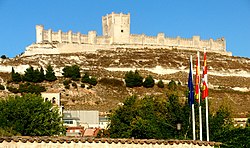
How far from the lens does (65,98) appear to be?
78.1 meters

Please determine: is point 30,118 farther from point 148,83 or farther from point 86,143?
point 148,83

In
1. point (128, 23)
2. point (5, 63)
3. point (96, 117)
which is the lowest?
point (96, 117)

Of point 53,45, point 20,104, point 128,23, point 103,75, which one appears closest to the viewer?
point 20,104

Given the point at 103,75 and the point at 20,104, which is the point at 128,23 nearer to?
the point at 103,75

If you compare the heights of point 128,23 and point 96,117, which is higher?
point 128,23

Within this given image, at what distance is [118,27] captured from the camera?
127188mm

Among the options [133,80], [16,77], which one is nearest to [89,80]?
[133,80]

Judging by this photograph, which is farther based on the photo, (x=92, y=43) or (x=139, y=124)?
(x=92, y=43)

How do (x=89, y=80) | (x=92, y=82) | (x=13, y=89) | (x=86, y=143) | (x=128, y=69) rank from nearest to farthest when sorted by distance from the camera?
(x=86, y=143) → (x=13, y=89) → (x=92, y=82) → (x=89, y=80) → (x=128, y=69)

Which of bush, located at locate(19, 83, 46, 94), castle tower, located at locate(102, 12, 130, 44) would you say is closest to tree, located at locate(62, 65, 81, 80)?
bush, located at locate(19, 83, 46, 94)

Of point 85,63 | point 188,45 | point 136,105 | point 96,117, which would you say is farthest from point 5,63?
point 136,105

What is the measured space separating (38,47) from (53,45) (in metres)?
3.51

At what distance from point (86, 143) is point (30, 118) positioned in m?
24.6

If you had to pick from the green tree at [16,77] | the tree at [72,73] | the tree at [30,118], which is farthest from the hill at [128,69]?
the tree at [30,118]
